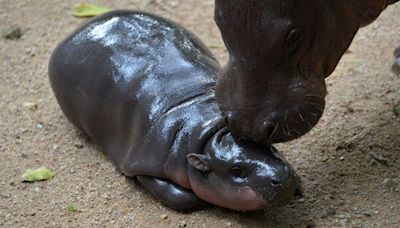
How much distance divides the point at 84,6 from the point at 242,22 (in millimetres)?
2698

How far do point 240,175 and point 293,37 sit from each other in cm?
64

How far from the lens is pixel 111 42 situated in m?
4.18

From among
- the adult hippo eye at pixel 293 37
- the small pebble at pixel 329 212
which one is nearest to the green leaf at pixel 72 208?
the small pebble at pixel 329 212

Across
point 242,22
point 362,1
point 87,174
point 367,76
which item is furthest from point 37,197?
point 367,76

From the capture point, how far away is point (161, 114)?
3.83 meters

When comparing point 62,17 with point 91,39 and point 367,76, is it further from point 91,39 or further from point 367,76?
point 367,76

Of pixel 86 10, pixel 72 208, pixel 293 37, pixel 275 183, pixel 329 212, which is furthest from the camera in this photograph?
pixel 86 10

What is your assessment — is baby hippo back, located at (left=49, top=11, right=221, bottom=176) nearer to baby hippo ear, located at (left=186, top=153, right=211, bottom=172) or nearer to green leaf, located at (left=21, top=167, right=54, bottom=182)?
baby hippo ear, located at (left=186, top=153, right=211, bottom=172)

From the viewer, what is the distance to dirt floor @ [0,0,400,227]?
3689 millimetres

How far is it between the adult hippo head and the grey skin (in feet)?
0.62

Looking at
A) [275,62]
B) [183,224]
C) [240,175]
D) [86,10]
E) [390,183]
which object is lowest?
[86,10]

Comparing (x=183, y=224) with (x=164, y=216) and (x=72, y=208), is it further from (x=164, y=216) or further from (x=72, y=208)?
(x=72, y=208)

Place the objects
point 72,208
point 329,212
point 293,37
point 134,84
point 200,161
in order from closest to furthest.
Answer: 1. point 293,37
2. point 200,161
3. point 329,212
4. point 72,208
5. point 134,84

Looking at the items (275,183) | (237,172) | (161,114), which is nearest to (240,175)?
(237,172)
